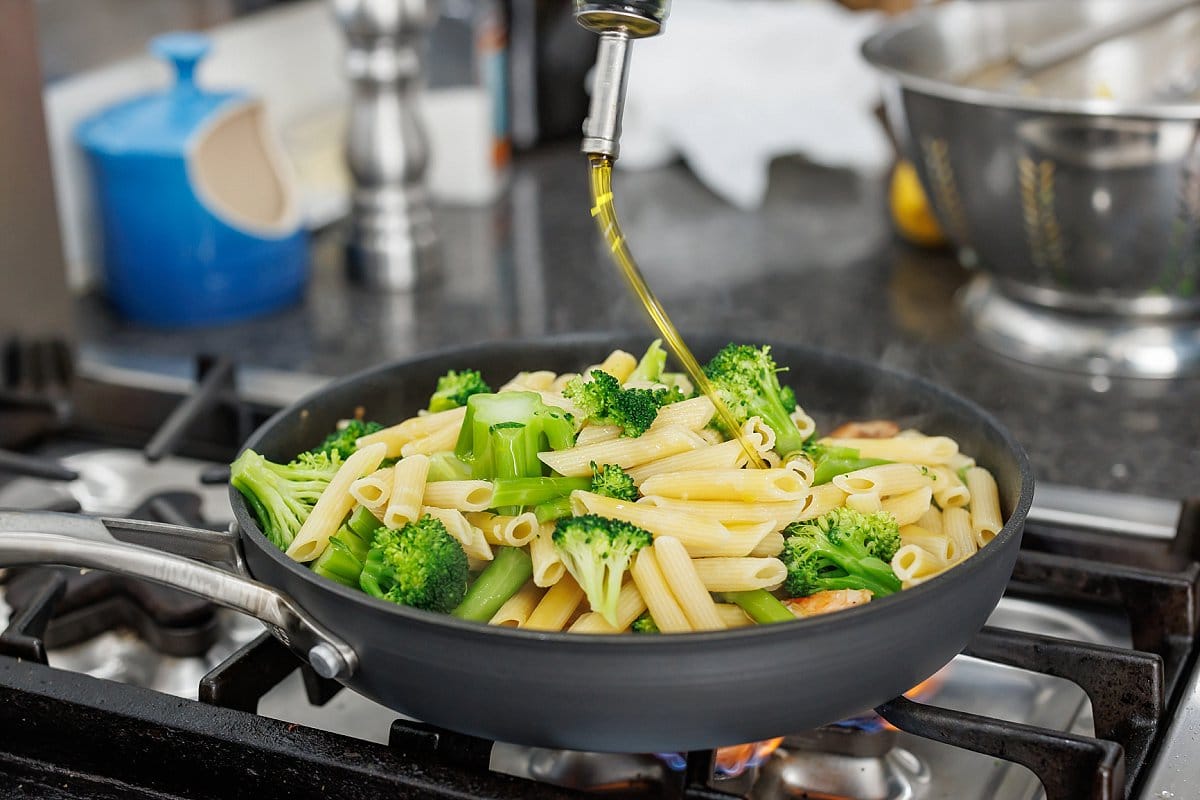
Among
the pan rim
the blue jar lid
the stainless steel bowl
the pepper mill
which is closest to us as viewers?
the pan rim

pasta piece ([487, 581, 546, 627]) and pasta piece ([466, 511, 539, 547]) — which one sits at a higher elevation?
pasta piece ([466, 511, 539, 547])

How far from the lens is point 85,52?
1795mm

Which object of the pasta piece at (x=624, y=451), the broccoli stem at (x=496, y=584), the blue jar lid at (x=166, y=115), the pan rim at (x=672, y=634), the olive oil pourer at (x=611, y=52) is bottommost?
the broccoli stem at (x=496, y=584)

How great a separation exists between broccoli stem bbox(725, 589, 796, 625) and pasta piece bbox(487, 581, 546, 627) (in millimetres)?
133

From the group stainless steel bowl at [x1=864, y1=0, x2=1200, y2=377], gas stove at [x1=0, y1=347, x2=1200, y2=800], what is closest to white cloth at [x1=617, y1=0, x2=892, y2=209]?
stainless steel bowl at [x1=864, y1=0, x2=1200, y2=377]

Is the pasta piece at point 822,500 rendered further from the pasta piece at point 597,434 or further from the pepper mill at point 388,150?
the pepper mill at point 388,150

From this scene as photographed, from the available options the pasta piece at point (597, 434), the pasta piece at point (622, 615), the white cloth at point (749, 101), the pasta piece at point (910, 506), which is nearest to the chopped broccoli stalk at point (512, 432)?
the pasta piece at point (597, 434)

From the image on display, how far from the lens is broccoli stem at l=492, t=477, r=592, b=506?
871 millimetres

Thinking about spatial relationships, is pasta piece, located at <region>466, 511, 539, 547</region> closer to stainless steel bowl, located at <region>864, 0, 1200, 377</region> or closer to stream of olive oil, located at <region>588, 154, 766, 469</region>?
stream of olive oil, located at <region>588, 154, 766, 469</region>

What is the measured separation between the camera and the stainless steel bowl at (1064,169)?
4.66 feet

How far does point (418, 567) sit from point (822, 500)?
305 mm

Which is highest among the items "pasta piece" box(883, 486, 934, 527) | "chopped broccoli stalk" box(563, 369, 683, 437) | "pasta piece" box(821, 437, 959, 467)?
"chopped broccoli stalk" box(563, 369, 683, 437)

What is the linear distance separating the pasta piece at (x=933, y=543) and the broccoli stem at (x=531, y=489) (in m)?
0.25

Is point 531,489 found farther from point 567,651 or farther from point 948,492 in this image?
point 948,492
